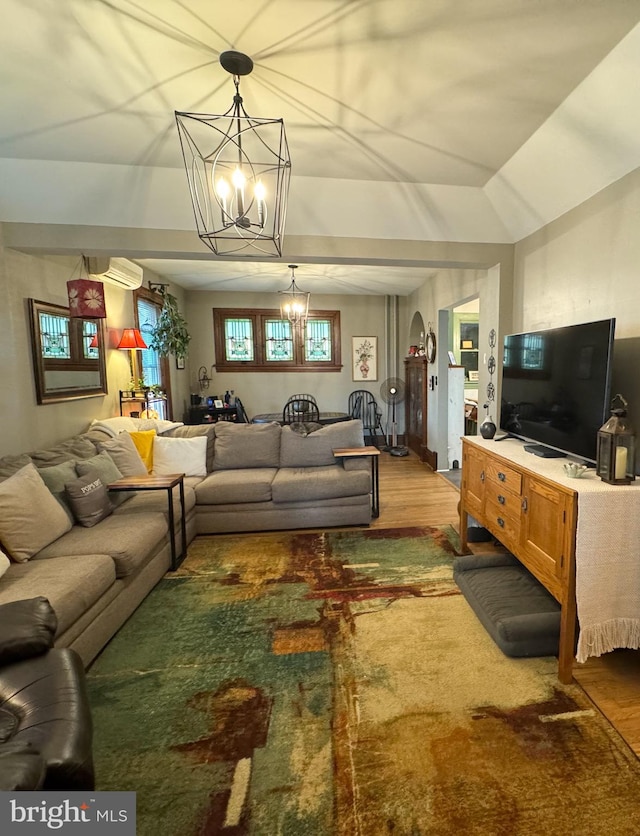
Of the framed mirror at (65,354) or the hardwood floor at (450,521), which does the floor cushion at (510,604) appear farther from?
the framed mirror at (65,354)

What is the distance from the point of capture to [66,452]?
2.83m

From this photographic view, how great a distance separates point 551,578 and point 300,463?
2.40m

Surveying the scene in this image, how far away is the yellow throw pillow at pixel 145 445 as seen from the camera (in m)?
3.53

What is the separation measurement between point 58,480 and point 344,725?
85.4 inches

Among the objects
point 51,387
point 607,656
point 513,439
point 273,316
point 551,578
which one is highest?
point 273,316

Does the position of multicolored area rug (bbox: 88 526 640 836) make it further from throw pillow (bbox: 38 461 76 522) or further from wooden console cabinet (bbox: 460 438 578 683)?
throw pillow (bbox: 38 461 76 522)

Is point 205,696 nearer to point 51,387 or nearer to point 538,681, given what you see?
point 538,681

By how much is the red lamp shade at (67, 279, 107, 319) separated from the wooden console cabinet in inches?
124

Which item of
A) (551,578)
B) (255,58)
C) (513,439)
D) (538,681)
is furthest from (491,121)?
(538,681)

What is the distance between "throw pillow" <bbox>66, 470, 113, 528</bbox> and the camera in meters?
2.46

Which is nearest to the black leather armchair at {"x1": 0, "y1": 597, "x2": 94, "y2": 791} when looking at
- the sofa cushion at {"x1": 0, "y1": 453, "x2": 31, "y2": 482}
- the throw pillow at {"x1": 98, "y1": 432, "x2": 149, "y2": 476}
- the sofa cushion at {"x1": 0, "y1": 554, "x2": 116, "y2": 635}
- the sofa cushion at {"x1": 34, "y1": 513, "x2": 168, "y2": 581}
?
the sofa cushion at {"x1": 0, "y1": 554, "x2": 116, "y2": 635}

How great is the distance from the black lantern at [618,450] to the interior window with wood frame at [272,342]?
17.1 ft

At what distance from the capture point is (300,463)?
3812 mm

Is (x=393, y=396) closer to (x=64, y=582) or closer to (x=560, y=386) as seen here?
(x=560, y=386)
